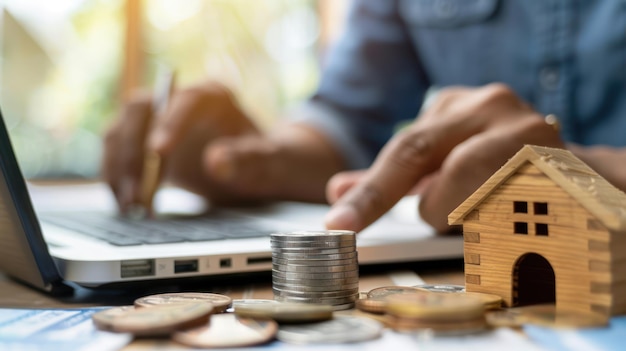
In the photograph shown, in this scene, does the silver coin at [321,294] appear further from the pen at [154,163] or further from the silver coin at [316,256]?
the pen at [154,163]

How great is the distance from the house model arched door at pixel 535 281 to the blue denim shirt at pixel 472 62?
0.75 meters

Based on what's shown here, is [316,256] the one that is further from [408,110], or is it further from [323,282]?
[408,110]

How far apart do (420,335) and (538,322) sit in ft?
0.29

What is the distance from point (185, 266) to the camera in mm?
610

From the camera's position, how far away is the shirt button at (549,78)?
4.01 feet

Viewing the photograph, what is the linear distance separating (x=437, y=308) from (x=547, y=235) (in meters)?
0.13

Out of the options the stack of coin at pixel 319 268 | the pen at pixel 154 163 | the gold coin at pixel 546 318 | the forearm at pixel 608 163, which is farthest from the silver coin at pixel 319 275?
the pen at pixel 154 163

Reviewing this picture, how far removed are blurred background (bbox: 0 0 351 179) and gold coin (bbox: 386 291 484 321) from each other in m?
2.75

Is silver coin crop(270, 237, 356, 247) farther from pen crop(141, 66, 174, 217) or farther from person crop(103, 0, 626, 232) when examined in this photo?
pen crop(141, 66, 174, 217)

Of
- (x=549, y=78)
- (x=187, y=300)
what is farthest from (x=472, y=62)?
(x=187, y=300)

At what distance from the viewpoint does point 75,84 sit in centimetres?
332

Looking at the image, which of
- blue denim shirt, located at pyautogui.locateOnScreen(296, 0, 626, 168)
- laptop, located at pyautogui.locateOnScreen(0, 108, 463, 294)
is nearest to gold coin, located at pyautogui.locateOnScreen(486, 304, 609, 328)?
laptop, located at pyautogui.locateOnScreen(0, 108, 463, 294)

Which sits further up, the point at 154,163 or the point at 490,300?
the point at 154,163

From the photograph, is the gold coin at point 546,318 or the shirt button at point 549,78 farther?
the shirt button at point 549,78
